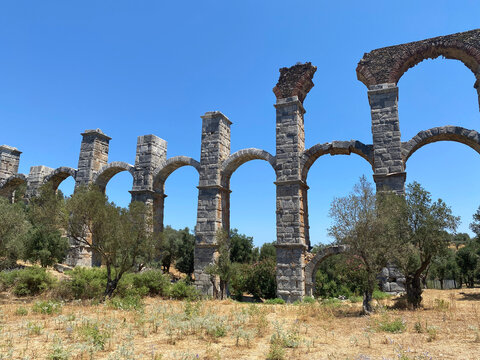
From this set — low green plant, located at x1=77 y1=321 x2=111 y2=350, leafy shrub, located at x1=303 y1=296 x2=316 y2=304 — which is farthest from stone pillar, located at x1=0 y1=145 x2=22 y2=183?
low green plant, located at x1=77 y1=321 x2=111 y2=350

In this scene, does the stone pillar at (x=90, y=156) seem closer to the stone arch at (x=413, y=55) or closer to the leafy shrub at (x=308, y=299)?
the leafy shrub at (x=308, y=299)

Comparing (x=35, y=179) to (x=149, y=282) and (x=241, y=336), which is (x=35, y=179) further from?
(x=241, y=336)

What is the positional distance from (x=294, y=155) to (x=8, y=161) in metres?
22.9

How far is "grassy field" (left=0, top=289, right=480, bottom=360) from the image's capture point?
6.07 m

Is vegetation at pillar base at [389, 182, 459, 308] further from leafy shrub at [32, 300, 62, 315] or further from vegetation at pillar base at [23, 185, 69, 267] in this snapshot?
vegetation at pillar base at [23, 185, 69, 267]

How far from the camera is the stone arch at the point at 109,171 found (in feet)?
70.4

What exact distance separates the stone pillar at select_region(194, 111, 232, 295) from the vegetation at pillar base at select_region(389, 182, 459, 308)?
28.6 ft

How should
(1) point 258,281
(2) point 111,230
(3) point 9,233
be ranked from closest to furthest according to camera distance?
(2) point 111,230 → (3) point 9,233 → (1) point 258,281

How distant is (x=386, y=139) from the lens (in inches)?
619

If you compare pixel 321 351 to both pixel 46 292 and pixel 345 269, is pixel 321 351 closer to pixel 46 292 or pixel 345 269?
pixel 345 269

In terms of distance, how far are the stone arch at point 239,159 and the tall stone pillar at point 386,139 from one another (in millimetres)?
4898

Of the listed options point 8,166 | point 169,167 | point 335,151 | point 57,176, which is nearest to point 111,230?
point 169,167

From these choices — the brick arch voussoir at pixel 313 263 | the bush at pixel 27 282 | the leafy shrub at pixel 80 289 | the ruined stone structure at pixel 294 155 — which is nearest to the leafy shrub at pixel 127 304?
the leafy shrub at pixel 80 289

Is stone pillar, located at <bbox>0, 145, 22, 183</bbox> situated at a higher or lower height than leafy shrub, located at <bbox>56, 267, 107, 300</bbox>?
higher
